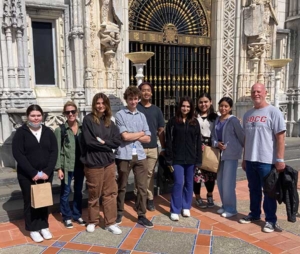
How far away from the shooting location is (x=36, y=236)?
3.79 metres

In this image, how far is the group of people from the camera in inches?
148

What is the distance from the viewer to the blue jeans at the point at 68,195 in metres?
4.12

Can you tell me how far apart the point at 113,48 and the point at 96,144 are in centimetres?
473

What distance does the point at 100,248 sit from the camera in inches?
142

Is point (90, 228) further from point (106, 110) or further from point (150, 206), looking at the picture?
point (106, 110)

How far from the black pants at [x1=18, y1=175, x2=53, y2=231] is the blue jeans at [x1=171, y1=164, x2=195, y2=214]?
5.63 ft

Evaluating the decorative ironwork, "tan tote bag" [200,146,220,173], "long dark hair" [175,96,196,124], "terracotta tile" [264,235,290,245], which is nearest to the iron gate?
the decorative ironwork

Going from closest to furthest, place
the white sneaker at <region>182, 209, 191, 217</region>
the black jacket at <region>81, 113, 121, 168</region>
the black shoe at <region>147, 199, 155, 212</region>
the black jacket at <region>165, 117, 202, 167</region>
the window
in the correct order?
the black jacket at <region>81, 113, 121, 168</region> → the black jacket at <region>165, 117, 202, 167</region> → the white sneaker at <region>182, 209, 191, 217</region> → the black shoe at <region>147, 199, 155, 212</region> → the window

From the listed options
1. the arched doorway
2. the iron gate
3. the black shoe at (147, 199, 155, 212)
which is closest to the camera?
the black shoe at (147, 199, 155, 212)

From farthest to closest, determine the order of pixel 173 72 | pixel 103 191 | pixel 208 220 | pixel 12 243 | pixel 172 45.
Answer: pixel 173 72
pixel 172 45
pixel 208 220
pixel 103 191
pixel 12 243

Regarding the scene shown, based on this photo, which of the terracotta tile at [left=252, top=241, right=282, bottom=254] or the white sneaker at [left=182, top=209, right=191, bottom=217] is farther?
the white sneaker at [left=182, top=209, right=191, bottom=217]

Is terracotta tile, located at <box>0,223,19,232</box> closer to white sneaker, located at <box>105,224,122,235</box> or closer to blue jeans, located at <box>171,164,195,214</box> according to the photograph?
white sneaker, located at <box>105,224,122,235</box>

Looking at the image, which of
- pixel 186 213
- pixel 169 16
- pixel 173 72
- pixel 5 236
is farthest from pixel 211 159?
pixel 169 16

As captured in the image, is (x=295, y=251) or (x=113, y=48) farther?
(x=113, y=48)
